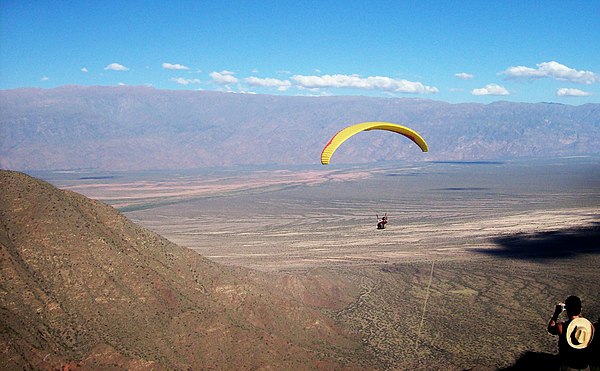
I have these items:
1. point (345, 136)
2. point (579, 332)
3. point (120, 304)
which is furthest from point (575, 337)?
point (120, 304)

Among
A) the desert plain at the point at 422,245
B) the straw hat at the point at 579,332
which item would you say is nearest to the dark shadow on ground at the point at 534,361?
the desert plain at the point at 422,245

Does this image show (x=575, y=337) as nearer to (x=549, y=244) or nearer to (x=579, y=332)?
(x=579, y=332)

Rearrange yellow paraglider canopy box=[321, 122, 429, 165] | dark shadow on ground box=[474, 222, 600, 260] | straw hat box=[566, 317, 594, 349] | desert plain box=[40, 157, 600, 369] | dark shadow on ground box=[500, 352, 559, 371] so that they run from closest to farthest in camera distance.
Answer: straw hat box=[566, 317, 594, 349], yellow paraglider canopy box=[321, 122, 429, 165], dark shadow on ground box=[500, 352, 559, 371], desert plain box=[40, 157, 600, 369], dark shadow on ground box=[474, 222, 600, 260]

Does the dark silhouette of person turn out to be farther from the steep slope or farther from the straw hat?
the steep slope

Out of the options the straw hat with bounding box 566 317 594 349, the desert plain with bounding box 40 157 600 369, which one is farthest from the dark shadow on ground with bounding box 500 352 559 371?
the straw hat with bounding box 566 317 594 349

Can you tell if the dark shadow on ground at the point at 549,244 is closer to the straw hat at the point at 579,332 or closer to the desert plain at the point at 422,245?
the desert plain at the point at 422,245

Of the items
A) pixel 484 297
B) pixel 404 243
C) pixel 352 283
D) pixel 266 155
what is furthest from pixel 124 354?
pixel 266 155

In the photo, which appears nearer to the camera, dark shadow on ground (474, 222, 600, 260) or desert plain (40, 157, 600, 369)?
desert plain (40, 157, 600, 369)
